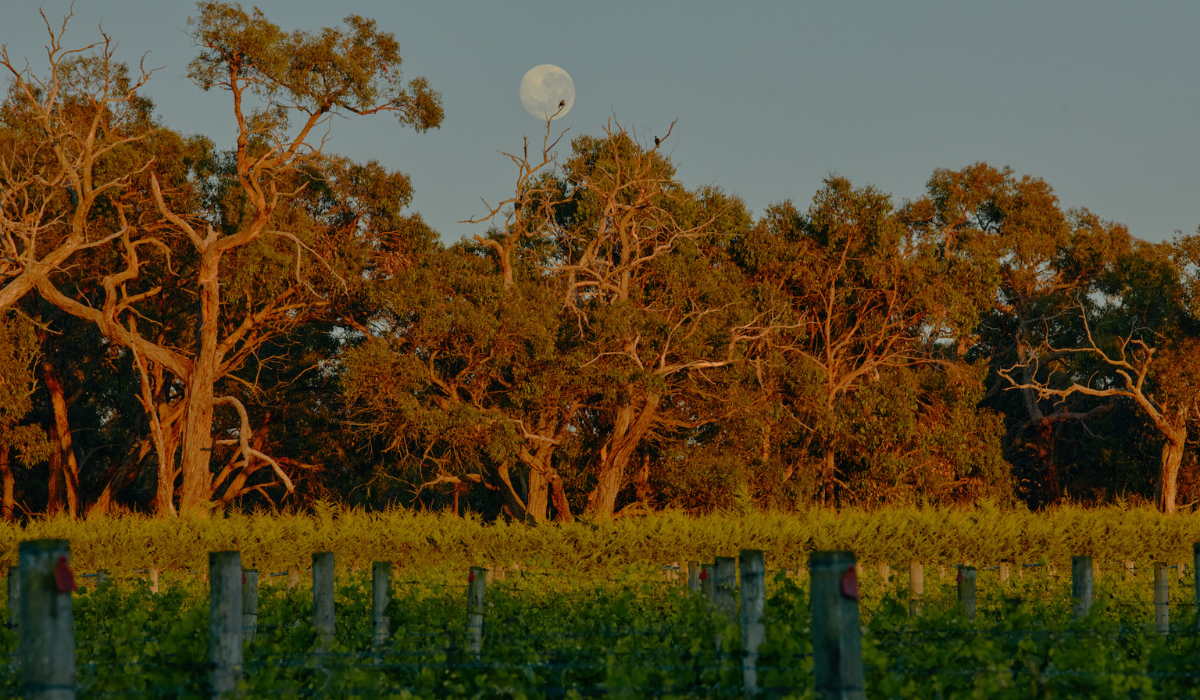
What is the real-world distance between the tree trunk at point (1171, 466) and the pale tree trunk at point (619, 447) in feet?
54.8

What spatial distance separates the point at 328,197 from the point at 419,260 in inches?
128

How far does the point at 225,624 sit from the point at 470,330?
20423mm

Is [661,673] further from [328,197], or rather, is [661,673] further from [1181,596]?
[328,197]

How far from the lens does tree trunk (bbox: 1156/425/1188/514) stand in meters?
32.6

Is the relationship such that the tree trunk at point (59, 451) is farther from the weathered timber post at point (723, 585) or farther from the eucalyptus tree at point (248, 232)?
the weathered timber post at point (723, 585)

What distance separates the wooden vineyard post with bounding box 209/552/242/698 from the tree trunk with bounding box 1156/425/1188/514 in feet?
110

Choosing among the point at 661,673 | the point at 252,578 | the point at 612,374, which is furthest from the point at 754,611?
the point at 612,374

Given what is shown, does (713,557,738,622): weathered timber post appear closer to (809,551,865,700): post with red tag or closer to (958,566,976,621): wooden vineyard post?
(958,566,976,621): wooden vineyard post

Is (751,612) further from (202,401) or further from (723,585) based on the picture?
(202,401)

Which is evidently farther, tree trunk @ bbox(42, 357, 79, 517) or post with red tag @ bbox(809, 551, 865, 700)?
tree trunk @ bbox(42, 357, 79, 517)

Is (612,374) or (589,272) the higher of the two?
(589,272)

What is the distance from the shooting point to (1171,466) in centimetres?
3294

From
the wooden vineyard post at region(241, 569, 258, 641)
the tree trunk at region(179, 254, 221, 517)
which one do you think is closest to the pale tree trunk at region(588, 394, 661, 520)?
the tree trunk at region(179, 254, 221, 517)

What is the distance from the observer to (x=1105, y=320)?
3366 centimetres
